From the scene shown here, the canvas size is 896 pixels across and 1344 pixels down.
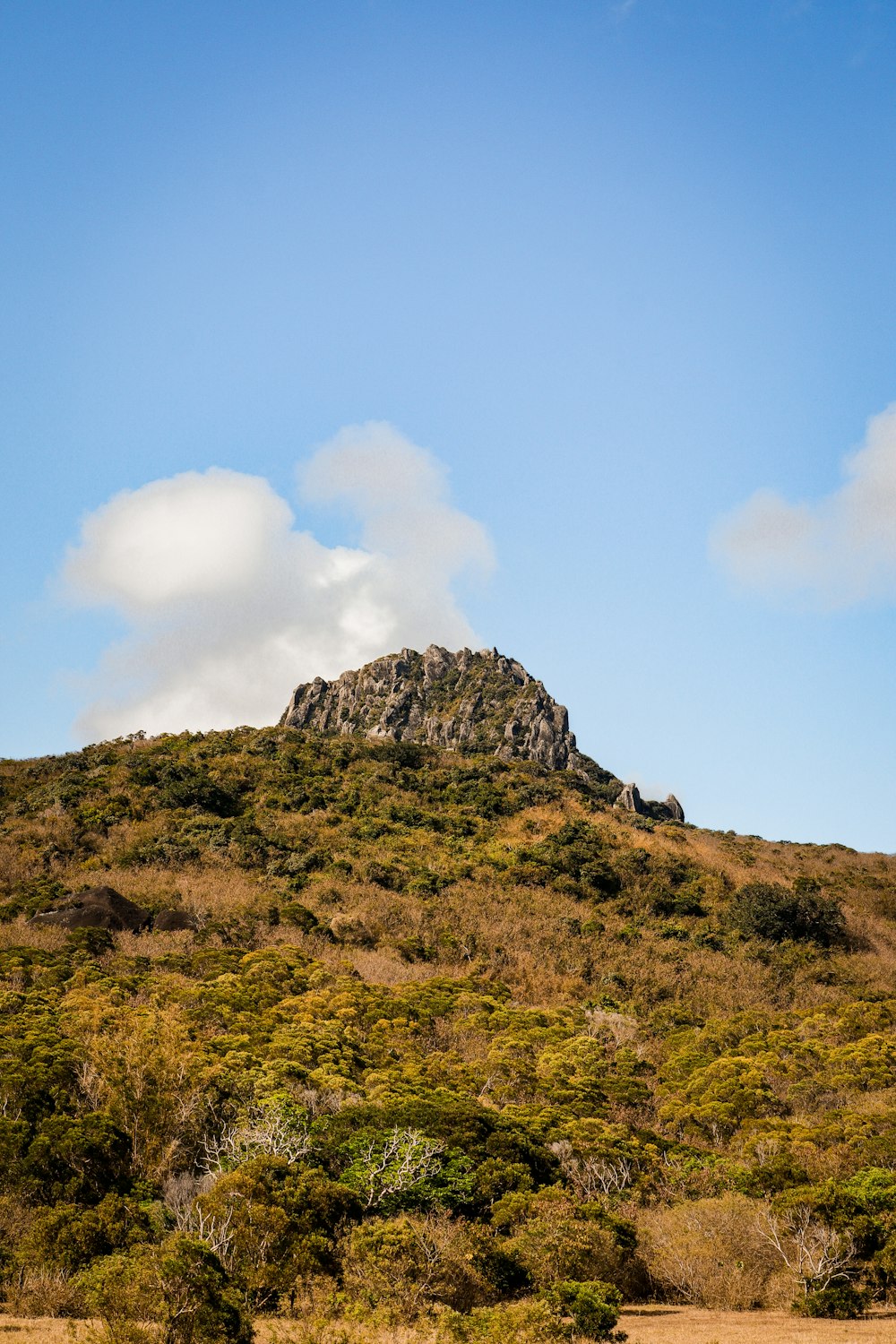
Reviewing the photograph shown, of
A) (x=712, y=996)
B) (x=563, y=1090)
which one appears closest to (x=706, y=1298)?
(x=563, y=1090)

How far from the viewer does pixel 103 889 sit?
38500 millimetres

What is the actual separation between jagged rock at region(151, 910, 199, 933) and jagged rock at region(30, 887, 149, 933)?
1.81ft

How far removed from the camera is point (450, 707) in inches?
3964

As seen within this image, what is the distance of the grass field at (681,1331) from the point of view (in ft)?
38.4

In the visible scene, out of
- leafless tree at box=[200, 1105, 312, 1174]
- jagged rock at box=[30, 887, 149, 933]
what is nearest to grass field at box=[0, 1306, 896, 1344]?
leafless tree at box=[200, 1105, 312, 1174]

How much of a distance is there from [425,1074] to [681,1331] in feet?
35.8

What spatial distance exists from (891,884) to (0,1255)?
186 ft

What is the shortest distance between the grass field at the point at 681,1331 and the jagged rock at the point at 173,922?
2547 centimetres

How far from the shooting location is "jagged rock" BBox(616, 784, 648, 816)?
7972 centimetres

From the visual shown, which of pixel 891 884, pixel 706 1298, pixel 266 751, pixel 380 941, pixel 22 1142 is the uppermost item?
pixel 266 751

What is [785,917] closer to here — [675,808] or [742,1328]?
[742,1328]

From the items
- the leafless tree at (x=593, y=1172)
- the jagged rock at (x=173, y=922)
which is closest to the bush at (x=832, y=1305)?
the leafless tree at (x=593, y=1172)

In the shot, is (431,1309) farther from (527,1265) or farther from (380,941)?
(380,941)

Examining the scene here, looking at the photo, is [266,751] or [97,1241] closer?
[97,1241]
